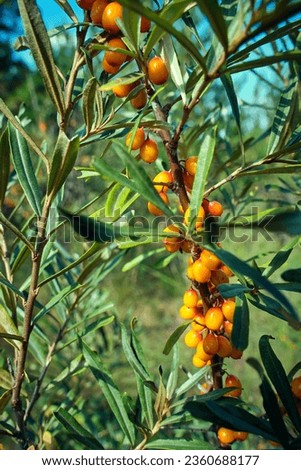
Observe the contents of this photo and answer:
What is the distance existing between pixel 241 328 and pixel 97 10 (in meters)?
0.29

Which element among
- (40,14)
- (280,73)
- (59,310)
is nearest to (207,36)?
(280,73)

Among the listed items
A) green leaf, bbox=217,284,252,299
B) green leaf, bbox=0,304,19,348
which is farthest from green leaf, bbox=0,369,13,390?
green leaf, bbox=217,284,252,299

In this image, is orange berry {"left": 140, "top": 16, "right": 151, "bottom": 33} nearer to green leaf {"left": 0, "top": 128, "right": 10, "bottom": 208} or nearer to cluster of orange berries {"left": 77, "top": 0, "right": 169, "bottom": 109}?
cluster of orange berries {"left": 77, "top": 0, "right": 169, "bottom": 109}

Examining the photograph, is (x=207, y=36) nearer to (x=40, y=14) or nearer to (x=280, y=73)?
(x=280, y=73)

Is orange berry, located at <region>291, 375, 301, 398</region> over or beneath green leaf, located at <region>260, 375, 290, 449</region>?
beneath

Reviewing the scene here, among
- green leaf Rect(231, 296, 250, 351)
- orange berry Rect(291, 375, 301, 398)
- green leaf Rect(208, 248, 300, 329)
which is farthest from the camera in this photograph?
orange berry Rect(291, 375, 301, 398)

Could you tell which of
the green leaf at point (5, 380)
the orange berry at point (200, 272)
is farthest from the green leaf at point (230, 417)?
the green leaf at point (5, 380)

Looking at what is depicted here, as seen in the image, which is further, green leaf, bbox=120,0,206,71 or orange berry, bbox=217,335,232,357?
orange berry, bbox=217,335,232,357

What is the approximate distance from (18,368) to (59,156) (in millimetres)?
234

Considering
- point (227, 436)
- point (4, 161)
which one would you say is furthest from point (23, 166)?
point (227, 436)

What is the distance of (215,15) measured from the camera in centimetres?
29

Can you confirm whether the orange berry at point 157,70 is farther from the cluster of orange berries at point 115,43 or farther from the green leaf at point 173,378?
the green leaf at point 173,378

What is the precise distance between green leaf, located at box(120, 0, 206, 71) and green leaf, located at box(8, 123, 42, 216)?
150 millimetres

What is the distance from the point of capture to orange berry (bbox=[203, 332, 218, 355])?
1.53ft
